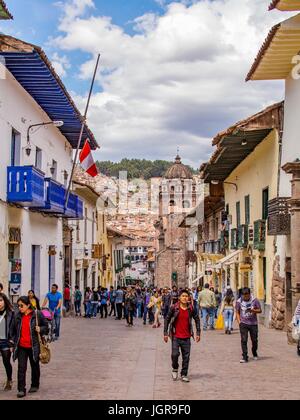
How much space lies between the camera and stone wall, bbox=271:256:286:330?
19556mm

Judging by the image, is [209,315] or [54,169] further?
[54,169]

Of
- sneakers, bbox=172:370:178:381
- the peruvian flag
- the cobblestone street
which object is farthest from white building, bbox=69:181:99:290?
sneakers, bbox=172:370:178:381

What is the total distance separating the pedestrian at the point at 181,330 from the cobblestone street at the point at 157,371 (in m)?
0.30

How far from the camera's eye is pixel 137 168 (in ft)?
490

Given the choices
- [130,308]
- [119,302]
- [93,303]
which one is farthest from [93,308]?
[130,308]

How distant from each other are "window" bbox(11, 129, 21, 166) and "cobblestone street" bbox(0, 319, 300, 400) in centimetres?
533

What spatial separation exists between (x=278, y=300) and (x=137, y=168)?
130268 millimetres

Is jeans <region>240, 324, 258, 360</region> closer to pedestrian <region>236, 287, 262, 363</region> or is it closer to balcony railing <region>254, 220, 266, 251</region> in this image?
pedestrian <region>236, 287, 262, 363</region>

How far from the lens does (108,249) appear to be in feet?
161

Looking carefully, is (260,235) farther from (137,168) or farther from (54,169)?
(137,168)

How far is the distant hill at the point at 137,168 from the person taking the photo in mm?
139038

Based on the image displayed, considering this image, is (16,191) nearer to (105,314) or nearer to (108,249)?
(105,314)

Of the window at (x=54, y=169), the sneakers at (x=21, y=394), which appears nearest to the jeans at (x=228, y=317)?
the window at (x=54, y=169)

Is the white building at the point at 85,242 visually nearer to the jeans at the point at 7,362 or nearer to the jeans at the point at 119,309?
the jeans at the point at 119,309
